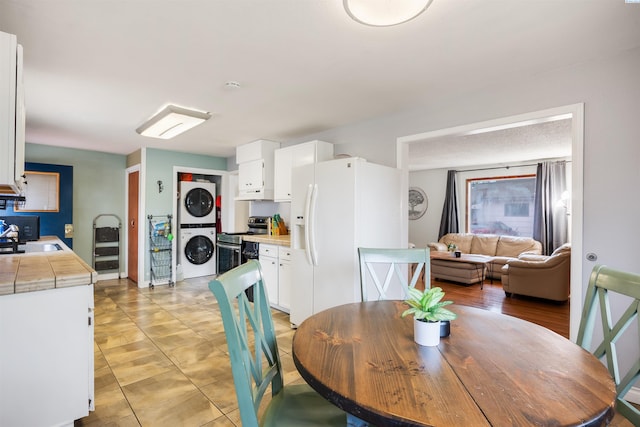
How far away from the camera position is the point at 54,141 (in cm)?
488

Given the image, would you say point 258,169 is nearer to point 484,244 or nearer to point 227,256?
point 227,256

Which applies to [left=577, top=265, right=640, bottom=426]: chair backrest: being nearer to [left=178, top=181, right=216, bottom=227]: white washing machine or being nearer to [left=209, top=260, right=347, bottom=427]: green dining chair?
[left=209, top=260, right=347, bottom=427]: green dining chair

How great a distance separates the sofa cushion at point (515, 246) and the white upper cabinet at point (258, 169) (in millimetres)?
4793

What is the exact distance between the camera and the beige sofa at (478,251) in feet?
18.6

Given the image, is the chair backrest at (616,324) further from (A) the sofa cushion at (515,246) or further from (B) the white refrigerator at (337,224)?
(A) the sofa cushion at (515,246)

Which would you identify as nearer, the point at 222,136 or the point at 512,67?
the point at 512,67

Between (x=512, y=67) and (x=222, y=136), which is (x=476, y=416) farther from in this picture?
(x=222, y=136)

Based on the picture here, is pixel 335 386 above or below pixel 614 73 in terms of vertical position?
below

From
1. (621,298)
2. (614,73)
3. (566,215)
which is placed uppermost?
(614,73)

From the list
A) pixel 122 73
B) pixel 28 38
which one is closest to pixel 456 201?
pixel 122 73

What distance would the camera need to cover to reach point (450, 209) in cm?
768

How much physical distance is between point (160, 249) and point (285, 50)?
14.7 ft

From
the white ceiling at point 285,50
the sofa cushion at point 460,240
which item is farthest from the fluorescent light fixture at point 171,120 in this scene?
the sofa cushion at point 460,240

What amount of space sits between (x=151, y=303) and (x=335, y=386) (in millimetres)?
4256
